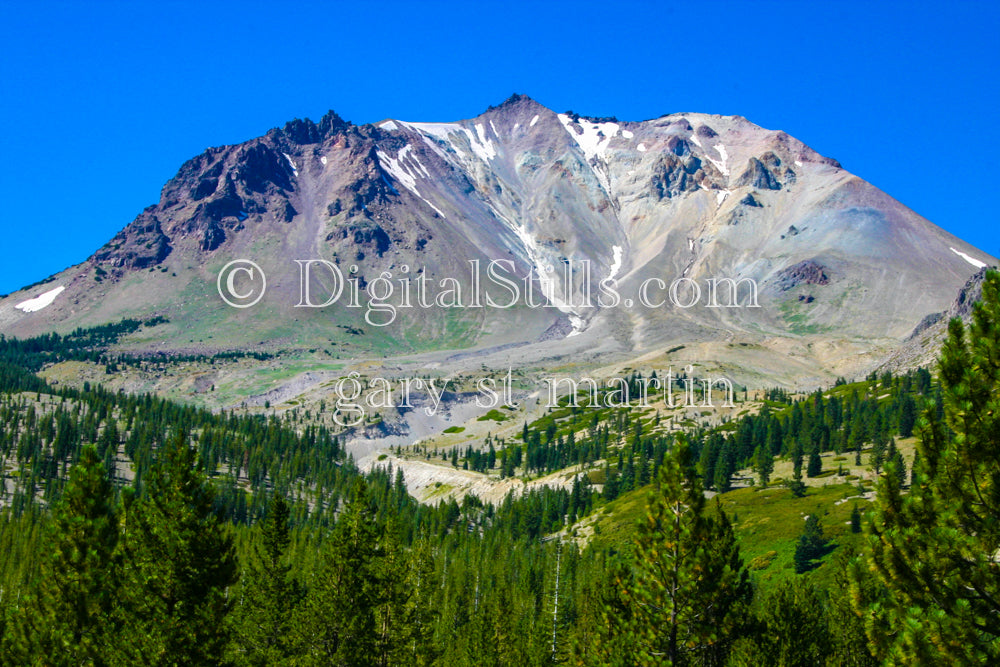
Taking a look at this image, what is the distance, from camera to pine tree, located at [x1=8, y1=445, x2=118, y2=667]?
33812mm

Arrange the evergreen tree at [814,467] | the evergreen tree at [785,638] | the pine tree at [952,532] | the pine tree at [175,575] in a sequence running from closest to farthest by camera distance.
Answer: the pine tree at [952,532]
the pine tree at [175,575]
the evergreen tree at [785,638]
the evergreen tree at [814,467]

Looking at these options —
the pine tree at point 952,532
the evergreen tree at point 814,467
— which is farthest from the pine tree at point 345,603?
the evergreen tree at point 814,467

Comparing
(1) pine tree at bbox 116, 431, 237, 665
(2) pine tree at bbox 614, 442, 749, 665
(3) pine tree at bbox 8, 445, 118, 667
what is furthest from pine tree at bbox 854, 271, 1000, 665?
(3) pine tree at bbox 8, 445, 118, 667

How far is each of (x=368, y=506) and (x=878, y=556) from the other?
3708cm

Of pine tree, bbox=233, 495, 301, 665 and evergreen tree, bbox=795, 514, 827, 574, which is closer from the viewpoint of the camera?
pine tree, bbox=233, 495, 301, 665

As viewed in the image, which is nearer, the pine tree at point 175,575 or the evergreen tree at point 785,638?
the pine tree at point 175,575

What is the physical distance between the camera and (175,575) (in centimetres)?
3450

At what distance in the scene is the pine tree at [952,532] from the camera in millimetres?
18141

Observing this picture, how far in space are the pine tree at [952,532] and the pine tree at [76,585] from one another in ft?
97.2

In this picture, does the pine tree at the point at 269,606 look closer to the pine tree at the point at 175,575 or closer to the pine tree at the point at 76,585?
the pine tree at the point at 76,585

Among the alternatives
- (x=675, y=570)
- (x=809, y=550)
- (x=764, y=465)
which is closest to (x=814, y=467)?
(x=764, y=465)

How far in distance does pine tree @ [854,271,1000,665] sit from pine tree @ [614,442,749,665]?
12479mm

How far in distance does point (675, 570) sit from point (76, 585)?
82.6 ft

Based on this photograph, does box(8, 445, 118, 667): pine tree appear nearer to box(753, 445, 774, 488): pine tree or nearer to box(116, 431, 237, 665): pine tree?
box(116, 431, 237, 665): pine tree
